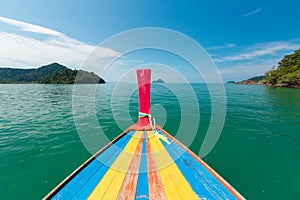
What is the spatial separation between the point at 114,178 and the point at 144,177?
57cm

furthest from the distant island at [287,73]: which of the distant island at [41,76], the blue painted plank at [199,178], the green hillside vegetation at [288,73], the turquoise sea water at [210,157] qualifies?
the distant island at [41,76]

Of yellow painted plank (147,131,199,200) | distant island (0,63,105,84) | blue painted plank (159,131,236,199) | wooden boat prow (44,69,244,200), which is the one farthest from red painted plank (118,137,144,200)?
distant island (0,63,105,84)

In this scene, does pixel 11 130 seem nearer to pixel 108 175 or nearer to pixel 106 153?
pixel 106 153

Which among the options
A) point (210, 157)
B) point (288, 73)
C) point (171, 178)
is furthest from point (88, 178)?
point (288, 73)

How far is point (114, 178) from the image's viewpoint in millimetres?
2680

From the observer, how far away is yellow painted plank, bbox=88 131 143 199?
2278 millimetres

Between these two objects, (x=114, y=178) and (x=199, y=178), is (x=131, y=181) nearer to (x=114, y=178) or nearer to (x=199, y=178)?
(x=114, y=178)

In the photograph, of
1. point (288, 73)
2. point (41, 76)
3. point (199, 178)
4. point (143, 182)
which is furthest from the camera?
point (41, 76)

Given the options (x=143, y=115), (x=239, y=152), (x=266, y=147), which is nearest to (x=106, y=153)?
(x=143, y=115)

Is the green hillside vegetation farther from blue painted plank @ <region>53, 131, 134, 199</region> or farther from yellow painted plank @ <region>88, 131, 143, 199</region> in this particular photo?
blue painted plank @ <region>53, 131, 134, 199</region>

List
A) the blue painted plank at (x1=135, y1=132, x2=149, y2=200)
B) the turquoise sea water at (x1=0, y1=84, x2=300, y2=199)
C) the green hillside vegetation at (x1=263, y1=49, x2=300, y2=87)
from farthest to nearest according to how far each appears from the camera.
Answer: the green hillside vegetation at (x1=263, y1=49, x2=300, y2=87) < the turquoise sea water at (x1=0, y1=84, x2=300, y2=199) < the blue painted plank at (x1=135, y1=132, x2=149, y2=200)

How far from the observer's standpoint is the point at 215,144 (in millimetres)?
6180

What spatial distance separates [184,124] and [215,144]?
11.2 feet

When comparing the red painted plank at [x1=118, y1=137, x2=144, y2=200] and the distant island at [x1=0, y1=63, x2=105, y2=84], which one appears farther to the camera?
the distant island at [x1=0, y1=63, x2=105, y2=84]
